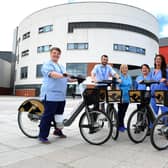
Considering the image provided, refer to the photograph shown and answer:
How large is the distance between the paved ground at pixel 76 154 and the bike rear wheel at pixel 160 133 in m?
0.15

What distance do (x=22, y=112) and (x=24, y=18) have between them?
44.4 metres

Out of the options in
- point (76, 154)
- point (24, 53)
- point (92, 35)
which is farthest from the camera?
point (24, 53)

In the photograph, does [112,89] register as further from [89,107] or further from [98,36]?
[98,36]

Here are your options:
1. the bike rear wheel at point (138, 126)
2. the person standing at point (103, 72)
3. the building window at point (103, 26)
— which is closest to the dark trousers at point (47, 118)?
the person standing at point (103, 72)

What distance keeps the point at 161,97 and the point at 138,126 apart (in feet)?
2.13

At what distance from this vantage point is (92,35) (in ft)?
120

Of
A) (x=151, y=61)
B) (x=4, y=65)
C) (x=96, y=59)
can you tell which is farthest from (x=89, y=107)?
(x=4, y=65)

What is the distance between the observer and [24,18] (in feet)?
151

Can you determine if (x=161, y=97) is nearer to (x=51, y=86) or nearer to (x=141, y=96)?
(x=141, y=96)

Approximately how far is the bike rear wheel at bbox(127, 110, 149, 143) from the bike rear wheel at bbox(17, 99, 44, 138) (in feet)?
5.58

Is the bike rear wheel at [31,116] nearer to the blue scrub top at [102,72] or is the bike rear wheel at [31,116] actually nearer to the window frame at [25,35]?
the blue scrub top at [102,72]

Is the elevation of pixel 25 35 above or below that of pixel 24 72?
above

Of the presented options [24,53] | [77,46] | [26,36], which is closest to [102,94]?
[77,46]

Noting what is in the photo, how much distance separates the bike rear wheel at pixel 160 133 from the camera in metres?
3.79
